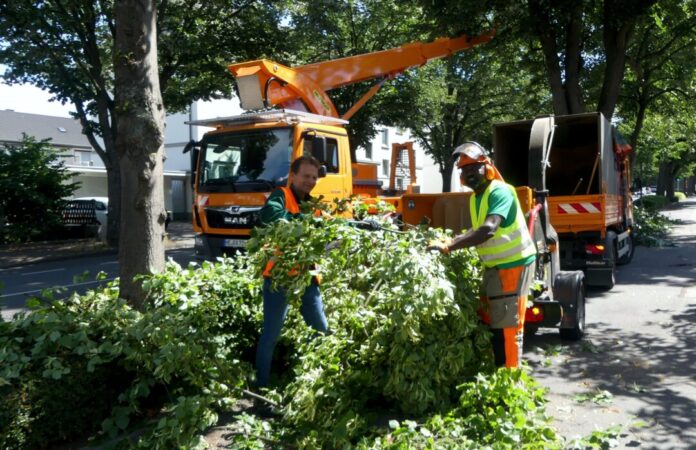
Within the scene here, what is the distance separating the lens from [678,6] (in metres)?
15.7

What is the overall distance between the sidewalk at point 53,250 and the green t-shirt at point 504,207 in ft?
40.7

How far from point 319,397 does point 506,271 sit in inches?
61.5

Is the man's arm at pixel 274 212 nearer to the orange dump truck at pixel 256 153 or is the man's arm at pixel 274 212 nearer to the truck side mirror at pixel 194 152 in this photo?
the orange dump truck at pixel 256 153

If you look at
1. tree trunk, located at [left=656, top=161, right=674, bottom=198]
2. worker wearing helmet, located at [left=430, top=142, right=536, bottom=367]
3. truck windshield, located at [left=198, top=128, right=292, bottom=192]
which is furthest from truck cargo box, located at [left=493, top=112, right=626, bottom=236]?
tree trunk, located at [left=656, top=161, right=674, bottom=198]

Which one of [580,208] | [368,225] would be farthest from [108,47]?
[368,225]

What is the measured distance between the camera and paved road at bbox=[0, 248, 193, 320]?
35.8ft

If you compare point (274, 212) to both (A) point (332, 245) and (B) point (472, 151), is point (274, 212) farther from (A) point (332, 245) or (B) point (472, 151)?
(B) point (472, 151)

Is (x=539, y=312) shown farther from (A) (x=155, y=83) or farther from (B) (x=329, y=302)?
(A) (x=155, y=83)

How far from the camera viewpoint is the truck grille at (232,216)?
9070mm

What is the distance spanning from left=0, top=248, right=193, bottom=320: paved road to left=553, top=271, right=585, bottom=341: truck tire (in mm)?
6858

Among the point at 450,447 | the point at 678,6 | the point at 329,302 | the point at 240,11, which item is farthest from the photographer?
the point at 240,11

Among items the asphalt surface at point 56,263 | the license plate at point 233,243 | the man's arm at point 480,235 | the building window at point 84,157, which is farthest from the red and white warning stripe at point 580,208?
the building window at point 84,157

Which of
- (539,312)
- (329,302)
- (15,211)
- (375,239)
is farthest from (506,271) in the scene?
(15,211)

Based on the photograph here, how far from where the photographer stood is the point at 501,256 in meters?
4.33
